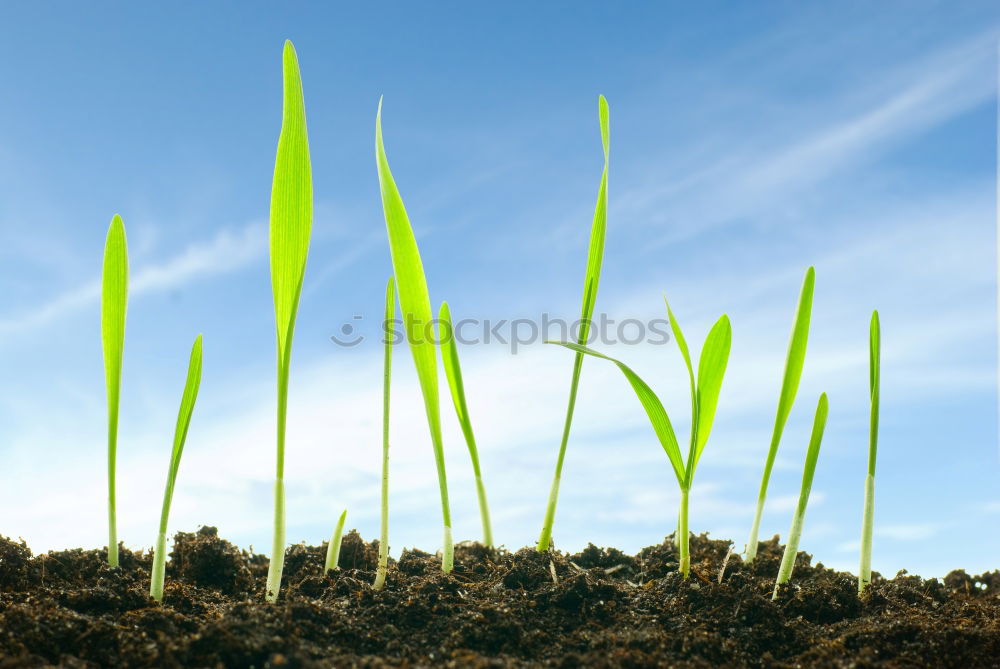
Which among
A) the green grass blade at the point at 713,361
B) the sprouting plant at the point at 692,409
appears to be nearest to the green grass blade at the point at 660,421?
the sprouting plant at the point at 692,409

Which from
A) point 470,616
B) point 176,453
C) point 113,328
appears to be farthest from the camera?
point 113,328

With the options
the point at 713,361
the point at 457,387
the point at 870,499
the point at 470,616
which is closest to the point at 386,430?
the point at 457,387

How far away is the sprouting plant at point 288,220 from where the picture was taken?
163cm

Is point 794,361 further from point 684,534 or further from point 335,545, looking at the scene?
point 335,545

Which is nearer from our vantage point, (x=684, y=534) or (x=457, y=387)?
(x=684, y=534)

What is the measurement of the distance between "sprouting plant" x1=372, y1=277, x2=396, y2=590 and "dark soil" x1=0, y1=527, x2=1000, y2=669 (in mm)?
59

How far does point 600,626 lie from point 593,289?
76cm

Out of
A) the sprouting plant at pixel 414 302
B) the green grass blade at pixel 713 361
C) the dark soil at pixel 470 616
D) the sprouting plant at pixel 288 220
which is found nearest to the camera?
the dark soil at pixel 470 616

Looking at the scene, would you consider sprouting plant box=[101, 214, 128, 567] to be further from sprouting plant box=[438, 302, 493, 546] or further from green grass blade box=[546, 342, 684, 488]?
green grass blade box=[546, 342, 684, 488]

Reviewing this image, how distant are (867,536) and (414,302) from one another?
1139 mm

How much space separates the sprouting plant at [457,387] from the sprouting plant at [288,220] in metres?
0.38

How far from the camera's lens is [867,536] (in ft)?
5.94

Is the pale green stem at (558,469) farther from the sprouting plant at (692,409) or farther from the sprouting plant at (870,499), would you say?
the sprouting plant at (870,499)

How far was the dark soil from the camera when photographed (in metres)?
1.40
